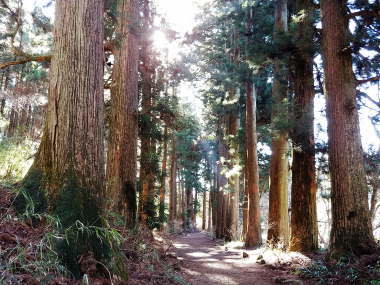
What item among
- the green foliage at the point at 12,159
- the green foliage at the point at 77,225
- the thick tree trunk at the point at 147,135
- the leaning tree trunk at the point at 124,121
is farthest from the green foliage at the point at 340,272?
the thick tree trunk at the point at 147,135

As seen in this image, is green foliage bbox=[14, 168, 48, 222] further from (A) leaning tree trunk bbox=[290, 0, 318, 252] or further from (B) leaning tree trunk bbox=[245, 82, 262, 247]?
(B) leaning tree trunk bbox=[245, 82, 262, 247]

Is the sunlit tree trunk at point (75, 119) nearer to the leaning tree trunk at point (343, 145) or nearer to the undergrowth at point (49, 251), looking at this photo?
the undergrowth at point (49, 251)

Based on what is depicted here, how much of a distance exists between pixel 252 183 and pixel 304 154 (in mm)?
4544

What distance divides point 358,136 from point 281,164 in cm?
426

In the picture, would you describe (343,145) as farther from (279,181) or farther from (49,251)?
(49,251)

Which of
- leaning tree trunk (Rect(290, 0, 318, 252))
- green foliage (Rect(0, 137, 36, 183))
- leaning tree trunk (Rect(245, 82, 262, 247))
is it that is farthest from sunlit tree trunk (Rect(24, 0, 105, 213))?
leaning tree trunk (Rect(245, 82, 262, 247))

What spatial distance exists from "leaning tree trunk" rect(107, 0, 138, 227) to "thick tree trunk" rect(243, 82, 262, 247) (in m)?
6.33

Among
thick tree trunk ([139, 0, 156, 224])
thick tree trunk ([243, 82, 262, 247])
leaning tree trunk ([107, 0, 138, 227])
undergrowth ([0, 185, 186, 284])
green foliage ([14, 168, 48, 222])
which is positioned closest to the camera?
undergrowth ([0, 185, 186, 284])

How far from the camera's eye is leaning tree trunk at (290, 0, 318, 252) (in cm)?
834

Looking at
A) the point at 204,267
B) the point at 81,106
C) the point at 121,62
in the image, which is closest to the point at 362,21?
the point at 121,62

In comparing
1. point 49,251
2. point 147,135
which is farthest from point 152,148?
point 49,251

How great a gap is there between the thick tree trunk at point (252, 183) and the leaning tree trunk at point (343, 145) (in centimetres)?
627

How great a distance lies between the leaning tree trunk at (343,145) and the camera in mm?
6219

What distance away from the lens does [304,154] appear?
343 inches
